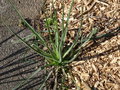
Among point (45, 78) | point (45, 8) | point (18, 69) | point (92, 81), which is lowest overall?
point (92, 81)

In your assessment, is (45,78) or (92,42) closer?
(45,78)

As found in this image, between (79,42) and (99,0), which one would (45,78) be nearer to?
(79,42)

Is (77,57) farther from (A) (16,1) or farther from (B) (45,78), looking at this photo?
(A) (16,1)

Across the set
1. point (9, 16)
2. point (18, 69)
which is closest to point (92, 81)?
point (18, 69)

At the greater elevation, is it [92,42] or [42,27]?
[42,27]

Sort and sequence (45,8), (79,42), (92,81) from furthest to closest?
(45,8) < (79,42) < (92,81)

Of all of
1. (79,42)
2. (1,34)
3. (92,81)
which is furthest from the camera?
(1,34)

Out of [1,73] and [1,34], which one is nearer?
[1,73]

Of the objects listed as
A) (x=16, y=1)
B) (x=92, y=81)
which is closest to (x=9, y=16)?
(x=16, y=1)

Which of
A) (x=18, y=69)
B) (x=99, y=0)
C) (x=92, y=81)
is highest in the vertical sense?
(x=99, y=0)
